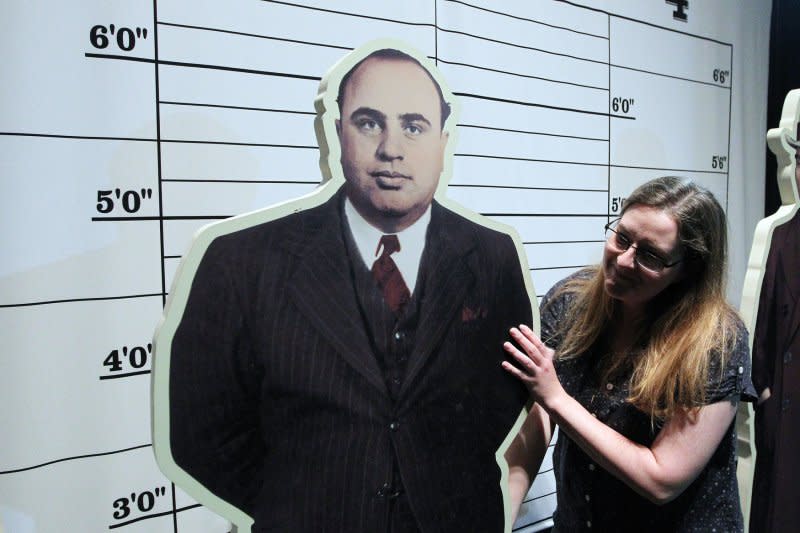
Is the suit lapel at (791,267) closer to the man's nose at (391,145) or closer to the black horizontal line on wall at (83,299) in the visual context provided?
the man's nose at (391,145)

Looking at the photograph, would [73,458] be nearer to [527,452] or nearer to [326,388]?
[326,388]

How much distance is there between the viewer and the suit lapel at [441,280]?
2.79 feet

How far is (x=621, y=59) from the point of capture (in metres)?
1.73

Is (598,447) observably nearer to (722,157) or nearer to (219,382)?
(219,382)

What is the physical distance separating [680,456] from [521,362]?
0.93 ft

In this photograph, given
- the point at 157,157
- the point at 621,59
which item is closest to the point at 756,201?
the point at 621,59

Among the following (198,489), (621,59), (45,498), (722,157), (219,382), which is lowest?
(45,498)

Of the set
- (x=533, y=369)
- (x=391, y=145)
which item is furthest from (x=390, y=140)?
(x=533, y=369)

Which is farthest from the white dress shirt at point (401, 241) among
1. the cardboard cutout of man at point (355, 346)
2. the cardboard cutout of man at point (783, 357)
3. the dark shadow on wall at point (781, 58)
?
the dark shadow on wall at point (781, 58)

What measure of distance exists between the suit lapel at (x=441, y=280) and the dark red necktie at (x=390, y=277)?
4cm

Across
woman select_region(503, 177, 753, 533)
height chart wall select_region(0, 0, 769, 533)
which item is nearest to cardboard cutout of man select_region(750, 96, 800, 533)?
woman select_region(503, 177, 753, 533)

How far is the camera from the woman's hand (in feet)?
3.02

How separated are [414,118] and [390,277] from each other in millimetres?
208

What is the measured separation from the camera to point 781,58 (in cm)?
219
